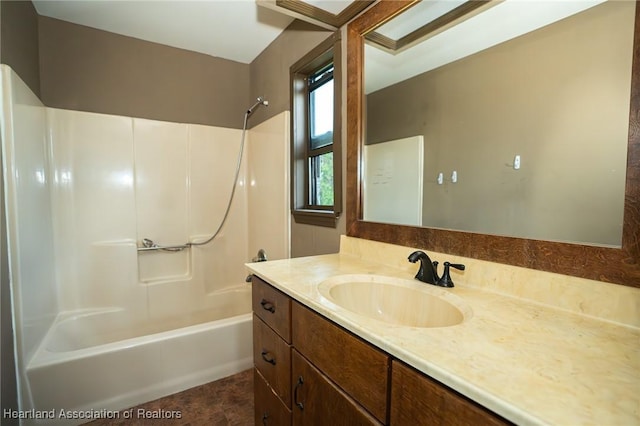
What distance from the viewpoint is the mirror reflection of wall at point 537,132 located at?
73 centimetres

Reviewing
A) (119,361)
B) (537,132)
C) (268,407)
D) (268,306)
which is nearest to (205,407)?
(119,361)

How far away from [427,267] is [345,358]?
0.47m

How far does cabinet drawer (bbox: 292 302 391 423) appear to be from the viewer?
0.62 meters

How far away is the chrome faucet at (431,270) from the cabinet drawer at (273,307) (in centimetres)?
49

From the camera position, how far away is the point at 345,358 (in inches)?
28.2

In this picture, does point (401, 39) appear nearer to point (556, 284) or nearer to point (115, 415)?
point (556, 284)

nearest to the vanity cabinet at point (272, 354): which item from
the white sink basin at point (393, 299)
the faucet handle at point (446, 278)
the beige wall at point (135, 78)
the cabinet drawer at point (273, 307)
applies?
the cabinet drawer at point (273, 307)

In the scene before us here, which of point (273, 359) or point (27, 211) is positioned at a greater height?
point (27, 211)

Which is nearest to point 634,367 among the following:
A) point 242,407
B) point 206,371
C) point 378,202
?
point 378,202

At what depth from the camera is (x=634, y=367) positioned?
509 mm

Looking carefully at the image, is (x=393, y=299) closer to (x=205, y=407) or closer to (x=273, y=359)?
(x=273, y=359)

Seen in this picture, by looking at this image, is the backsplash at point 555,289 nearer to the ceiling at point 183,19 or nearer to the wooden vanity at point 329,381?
the wooden vanity at point 329,381

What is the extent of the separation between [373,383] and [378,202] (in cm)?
90

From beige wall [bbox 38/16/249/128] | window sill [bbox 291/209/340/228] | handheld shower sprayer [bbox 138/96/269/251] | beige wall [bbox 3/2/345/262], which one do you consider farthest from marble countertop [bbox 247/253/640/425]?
beige wall [bbox 38/16/249/128]
